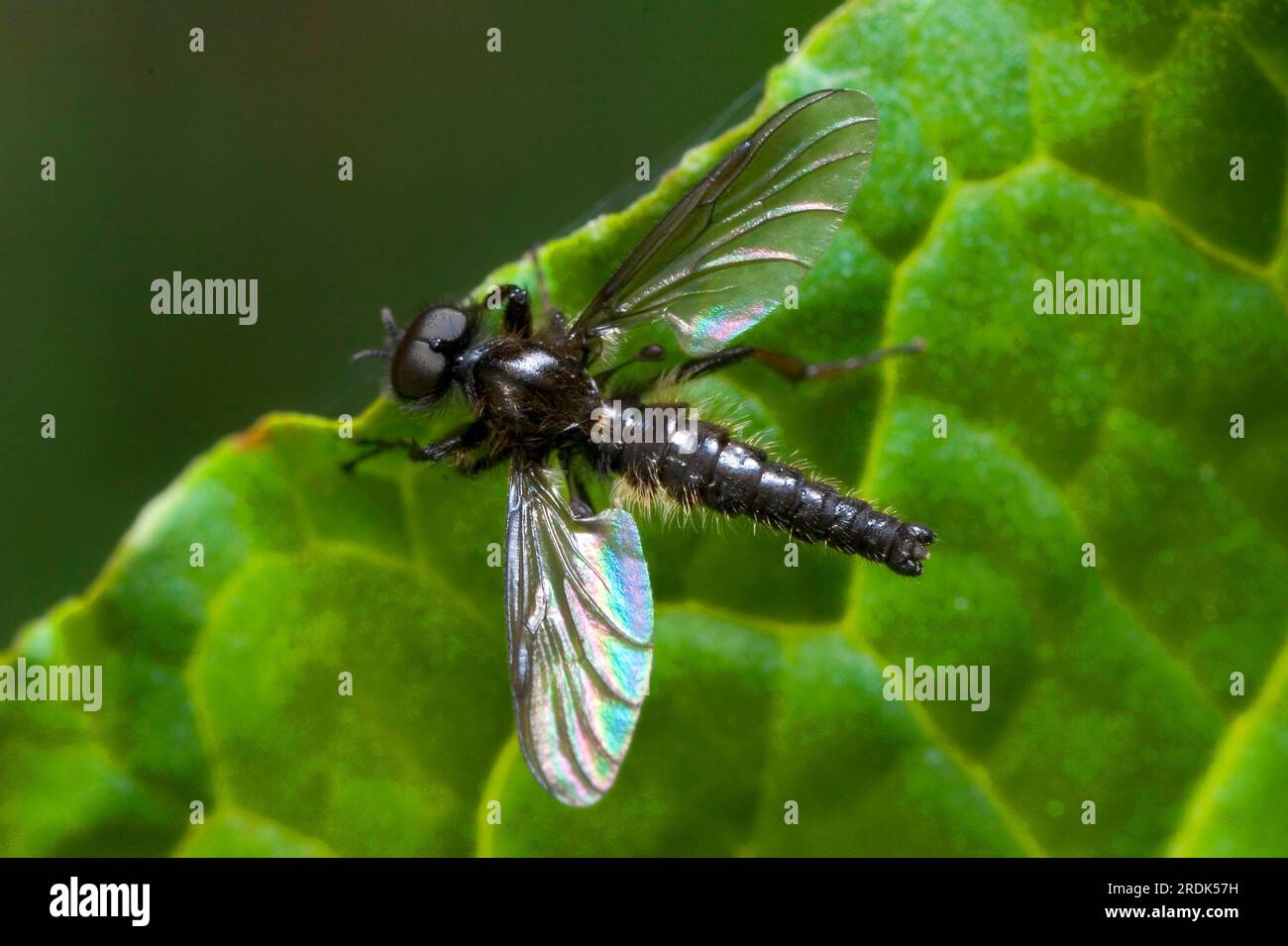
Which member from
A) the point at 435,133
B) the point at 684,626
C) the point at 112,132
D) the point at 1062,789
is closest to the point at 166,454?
the point at 112,132

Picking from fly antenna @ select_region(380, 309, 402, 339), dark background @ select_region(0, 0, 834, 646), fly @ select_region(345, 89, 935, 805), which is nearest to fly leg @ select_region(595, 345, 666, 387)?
fly @ select_region(345, 89, 935, 805)

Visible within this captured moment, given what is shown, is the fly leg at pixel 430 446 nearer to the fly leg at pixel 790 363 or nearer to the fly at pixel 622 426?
the fly at pixel 622 426

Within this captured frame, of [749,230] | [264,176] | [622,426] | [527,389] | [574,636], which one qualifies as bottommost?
[574,636]

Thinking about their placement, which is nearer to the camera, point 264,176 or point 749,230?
point 749,230

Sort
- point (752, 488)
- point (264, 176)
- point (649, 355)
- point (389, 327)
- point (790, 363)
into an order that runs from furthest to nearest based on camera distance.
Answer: point (264, 176) < point (389, 327) < point (649, 355) < point (752, 488) < point (790, 363)

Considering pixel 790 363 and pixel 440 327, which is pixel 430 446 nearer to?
pixel 440 327

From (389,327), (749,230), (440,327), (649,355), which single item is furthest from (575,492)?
(749,230)

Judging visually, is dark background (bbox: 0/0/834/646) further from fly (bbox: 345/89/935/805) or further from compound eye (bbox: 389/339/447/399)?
fly (bbox: 345/89/935/805)

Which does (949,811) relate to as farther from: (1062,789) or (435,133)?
(435,133)
